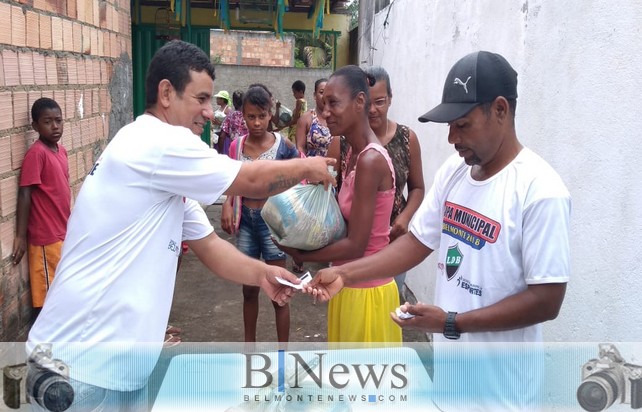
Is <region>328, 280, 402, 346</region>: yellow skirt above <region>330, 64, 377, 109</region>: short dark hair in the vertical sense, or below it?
below

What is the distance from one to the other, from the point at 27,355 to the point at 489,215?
5.15 feet

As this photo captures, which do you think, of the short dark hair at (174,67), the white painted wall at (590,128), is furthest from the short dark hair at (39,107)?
the white painted wall at (590,128)

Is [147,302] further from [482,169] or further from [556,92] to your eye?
[556,92]

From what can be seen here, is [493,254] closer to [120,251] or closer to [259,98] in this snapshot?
[120,251]

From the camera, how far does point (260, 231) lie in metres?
4.18

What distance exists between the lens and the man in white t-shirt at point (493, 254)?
161cm

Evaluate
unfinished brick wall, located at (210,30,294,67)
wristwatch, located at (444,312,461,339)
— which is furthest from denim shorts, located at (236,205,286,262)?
unfinished brick wall, located at (210,30,294,67)

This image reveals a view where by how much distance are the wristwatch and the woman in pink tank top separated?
0.89 metres

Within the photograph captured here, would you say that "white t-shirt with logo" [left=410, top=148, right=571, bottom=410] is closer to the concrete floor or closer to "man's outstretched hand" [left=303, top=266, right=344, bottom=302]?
"man's outstretched hand" [left=303, top=266, right=344, bottom=302]

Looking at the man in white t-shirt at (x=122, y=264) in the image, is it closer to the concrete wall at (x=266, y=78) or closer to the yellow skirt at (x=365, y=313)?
the yellow skirt at (x=365, y=313)

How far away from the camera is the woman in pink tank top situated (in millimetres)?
2621

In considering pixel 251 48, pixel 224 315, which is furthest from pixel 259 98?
pixel 251 48

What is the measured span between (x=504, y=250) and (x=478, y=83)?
50 cm

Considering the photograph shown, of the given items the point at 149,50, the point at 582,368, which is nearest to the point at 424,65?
the point at 582,368
